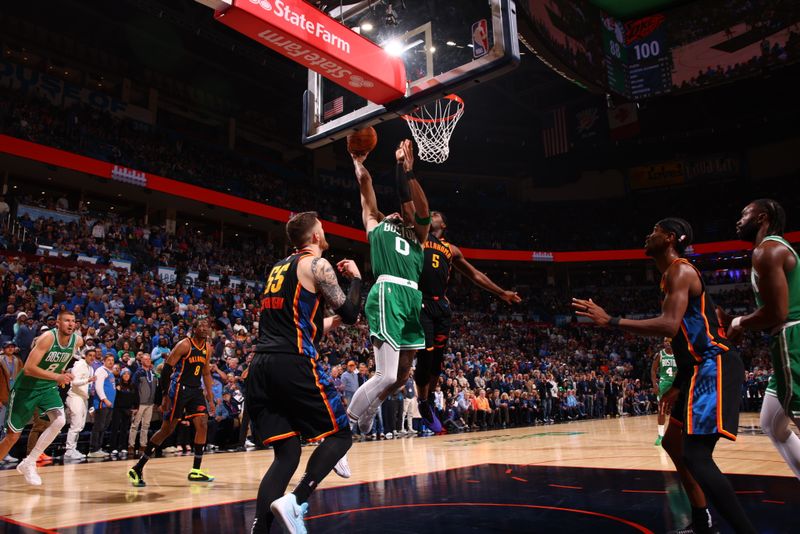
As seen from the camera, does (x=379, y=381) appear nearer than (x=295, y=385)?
No

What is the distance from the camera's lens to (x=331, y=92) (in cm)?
625

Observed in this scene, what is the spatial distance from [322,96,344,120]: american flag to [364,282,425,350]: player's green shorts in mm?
2602

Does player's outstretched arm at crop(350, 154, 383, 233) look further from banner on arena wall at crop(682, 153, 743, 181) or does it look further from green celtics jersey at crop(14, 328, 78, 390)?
banner on arena wall at crop(682, 153, 743, 181)

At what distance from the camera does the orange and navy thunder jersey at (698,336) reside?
11.0 feet

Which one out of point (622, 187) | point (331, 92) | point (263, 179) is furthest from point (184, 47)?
point (622, 187)

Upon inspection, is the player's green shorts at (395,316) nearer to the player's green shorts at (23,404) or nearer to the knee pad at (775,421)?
the knee pad at (775,421)

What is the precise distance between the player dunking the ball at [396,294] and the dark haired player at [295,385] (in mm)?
799

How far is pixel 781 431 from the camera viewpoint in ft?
10.8

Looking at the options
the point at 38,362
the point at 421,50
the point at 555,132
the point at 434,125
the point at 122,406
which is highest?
the point at 555,132

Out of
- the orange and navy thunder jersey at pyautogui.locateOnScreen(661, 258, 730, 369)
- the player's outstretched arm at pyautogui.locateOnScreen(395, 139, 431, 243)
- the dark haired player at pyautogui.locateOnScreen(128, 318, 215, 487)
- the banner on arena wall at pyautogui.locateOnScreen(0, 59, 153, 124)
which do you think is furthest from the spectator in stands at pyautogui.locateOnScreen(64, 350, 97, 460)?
the banner on arena wall at pyautogui.locateOnScreen(0, 59, 153, 124)

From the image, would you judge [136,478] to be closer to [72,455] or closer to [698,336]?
[72,455]

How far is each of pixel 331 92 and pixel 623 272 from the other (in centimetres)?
3292

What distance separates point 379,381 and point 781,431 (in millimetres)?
2440

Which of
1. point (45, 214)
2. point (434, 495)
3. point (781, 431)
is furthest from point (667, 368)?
point (45, 214)
